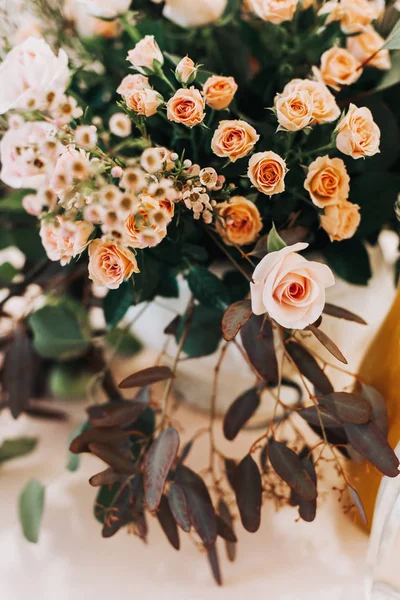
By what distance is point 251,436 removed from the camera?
586 mm

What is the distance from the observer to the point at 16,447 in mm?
583

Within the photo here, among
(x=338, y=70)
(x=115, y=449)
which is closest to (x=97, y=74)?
(x=338, y=70)

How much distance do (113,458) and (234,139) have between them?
0.78 ft

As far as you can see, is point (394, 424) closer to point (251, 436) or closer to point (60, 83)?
point (251, 436)

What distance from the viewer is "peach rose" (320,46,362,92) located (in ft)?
1.33

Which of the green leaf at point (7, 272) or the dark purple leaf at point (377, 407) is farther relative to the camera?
the green leaf at point (7, 272)

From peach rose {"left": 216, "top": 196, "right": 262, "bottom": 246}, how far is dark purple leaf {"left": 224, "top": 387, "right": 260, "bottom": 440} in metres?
0.12

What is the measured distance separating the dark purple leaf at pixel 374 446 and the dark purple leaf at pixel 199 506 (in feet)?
0.37

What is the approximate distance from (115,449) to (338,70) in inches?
12.8

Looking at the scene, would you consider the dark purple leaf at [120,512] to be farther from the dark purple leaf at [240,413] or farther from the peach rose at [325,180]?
the peach rose at [325,180]

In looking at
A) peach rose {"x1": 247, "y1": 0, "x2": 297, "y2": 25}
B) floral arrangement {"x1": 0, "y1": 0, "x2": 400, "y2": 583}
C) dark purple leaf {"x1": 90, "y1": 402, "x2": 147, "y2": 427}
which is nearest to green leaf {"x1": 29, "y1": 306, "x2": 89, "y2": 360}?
floral arrangement {"x1": 0, "y1": 0, "x2": 400, "y2": 583}

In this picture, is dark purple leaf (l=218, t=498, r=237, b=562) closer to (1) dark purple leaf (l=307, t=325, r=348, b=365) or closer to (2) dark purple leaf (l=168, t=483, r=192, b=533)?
(2) dark purple leaf (l=168, t=483, r=192, b=533)

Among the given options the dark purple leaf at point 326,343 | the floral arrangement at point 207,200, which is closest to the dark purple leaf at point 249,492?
the floral arrangement at point 207,200

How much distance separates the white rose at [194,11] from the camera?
45 centimetres
